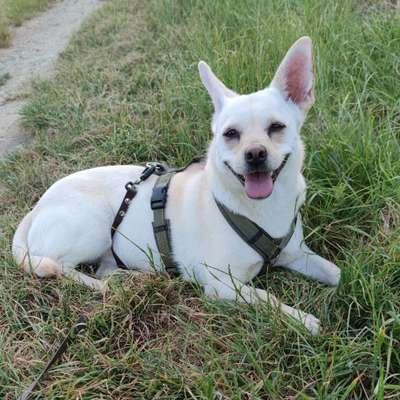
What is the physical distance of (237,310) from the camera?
6.56 ft

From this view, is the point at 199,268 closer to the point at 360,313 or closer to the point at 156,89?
the point at 360,313

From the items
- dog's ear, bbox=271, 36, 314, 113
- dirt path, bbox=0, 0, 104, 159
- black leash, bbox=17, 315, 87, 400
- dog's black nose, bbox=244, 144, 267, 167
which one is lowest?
dirt path, bbox=0, 0, 104, 159

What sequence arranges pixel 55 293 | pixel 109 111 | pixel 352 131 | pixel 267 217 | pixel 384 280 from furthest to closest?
pixel 109 111
pixel 352 131
pixel 55 293
pixel 267 217
pixel 384 280

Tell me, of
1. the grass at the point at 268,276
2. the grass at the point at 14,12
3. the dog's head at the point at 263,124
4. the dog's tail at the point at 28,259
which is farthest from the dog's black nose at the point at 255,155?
the grass at the point at 14,12

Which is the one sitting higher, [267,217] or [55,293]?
[267,217]

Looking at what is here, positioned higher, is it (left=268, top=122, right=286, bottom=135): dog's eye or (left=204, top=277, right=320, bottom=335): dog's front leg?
(left=268, top=122, right=286, bottom=135): dog's eye

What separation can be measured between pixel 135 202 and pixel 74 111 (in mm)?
2152

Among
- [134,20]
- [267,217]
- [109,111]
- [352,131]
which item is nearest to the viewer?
[267,217]

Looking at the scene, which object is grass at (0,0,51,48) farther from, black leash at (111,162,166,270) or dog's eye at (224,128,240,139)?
dog's eye at (224,128,240,139)

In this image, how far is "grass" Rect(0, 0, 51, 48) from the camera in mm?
7391

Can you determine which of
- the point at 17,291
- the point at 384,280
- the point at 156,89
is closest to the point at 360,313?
the point at 384,280

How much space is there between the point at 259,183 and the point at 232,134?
0.27 m

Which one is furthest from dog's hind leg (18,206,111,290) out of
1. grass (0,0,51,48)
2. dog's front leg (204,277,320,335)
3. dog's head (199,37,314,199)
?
grass (0,0,51,48)

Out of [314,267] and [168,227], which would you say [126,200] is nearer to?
[168,227]
